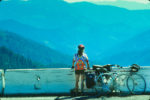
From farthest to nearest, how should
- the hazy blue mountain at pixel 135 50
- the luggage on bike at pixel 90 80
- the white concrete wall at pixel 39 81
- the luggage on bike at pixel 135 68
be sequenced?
1. the hazy blue mountain at pixel 135 50
2. the white concrete wall at pixel 39 81
3. the luggage on bike at pixel 135 68
4. the luggage on bike at pixel 90 80

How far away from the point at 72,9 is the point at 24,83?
25.6 metres

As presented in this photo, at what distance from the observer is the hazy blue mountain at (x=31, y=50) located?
35.4 m

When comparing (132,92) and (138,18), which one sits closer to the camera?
(132,92)

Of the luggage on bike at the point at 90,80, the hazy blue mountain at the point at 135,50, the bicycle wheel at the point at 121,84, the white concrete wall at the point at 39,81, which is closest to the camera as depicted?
the luggage on bike at the point at 90,80

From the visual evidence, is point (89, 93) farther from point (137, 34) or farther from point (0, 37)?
point (0, 37)

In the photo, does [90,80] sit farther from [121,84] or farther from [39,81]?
[39,81]

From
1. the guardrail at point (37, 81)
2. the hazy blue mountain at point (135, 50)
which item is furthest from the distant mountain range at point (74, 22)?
the guardrail at point (37, 81)

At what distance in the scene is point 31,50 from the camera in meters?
39.0

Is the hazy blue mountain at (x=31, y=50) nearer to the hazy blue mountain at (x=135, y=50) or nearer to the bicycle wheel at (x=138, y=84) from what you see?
the hazy blue mountain at (x=135, y=50)

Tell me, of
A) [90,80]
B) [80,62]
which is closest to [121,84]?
[90,80]

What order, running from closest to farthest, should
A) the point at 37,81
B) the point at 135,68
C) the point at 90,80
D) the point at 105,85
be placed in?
the point at 90,80
the point at 105,85
the point at 135,68
the point at 37,81

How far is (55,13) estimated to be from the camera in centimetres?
3747

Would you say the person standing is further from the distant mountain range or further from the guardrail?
the distant mountain range

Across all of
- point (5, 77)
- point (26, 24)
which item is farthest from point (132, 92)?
point (26, 24)
